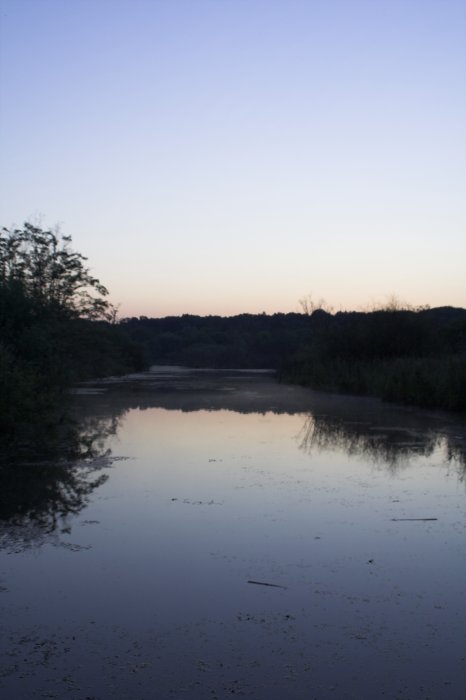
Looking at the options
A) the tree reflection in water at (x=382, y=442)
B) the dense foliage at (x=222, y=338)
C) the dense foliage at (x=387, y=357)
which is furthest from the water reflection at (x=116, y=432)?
the dense foliage at (x=222, y=338)

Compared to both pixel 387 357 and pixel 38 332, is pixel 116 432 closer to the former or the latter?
pixel 38 332

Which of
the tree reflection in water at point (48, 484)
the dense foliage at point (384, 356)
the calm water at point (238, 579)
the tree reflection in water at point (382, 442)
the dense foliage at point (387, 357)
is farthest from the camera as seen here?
the dense foliage at point (384, 356)

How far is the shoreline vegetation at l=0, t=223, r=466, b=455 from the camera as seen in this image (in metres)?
10.8

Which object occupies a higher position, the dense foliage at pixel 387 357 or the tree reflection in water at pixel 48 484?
the dense foliage at pixel 387 357

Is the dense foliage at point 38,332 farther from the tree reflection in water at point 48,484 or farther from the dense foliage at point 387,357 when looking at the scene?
the dense foliage at point 387,357

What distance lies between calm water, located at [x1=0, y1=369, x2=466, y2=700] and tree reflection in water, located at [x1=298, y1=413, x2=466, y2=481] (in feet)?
0.48

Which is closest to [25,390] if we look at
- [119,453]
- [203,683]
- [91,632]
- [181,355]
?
[119,453]

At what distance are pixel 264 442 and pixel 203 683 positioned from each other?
27.8 feet

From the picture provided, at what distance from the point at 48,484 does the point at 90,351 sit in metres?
22.1

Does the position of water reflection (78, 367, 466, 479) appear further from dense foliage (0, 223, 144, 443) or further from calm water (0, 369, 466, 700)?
dense foliage (0, 223, 144, 443)

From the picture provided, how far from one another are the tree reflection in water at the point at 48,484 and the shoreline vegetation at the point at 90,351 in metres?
0.36

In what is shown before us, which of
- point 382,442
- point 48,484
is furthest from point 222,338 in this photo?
point 48,484

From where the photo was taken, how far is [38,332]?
44.3 ft

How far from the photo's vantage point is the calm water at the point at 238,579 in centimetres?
335
